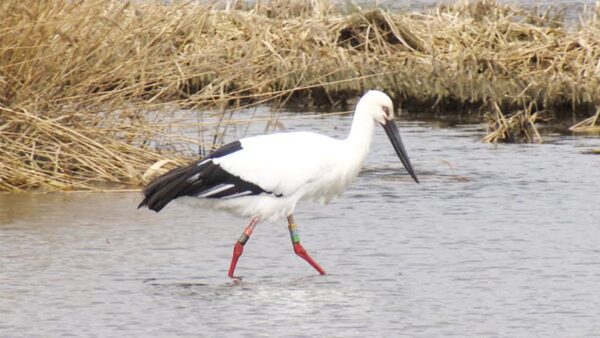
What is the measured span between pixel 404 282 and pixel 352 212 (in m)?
2.35

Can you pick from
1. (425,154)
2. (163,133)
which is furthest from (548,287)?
(425,154)

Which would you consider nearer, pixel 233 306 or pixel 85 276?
pixel 233 306

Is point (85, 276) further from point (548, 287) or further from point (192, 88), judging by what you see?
point (192, 88)

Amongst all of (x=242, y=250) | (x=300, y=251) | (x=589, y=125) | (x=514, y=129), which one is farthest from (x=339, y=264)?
(x=589, y=125)

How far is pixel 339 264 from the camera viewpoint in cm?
845

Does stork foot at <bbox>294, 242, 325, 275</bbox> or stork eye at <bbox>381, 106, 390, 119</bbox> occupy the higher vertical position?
stork eye at <bbox>381, 106, 390, 119</bbox>

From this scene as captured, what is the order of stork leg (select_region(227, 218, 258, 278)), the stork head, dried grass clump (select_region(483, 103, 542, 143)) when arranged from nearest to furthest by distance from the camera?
stork leg (select_region(227, 218, 258, 278)) < the stork head < dried grass clump (select_region(483, 103, 542, 143))


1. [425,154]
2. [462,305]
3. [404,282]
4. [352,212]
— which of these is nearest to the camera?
[462,305]

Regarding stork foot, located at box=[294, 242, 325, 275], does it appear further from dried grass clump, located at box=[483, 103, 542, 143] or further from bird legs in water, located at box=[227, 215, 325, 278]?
dried grass clump, located at box=[483, 103, 542, 143]

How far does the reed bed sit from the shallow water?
626 millimetres

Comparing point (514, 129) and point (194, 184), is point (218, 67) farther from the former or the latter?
point (194, 184)

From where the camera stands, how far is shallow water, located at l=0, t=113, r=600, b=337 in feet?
23.0

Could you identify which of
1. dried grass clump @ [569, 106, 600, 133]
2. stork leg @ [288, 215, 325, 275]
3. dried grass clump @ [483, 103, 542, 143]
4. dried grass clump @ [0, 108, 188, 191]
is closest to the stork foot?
stork leg @ [288, 215, 325, 275]

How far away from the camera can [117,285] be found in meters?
7.80
